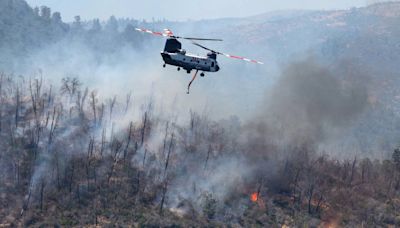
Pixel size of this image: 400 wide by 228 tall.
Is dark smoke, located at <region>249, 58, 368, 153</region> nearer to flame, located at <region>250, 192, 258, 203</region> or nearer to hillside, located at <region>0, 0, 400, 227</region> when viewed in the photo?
hillside, located at <region>0, 0, 400, 227</region>

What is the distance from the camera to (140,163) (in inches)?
5231

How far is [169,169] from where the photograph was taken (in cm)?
13300

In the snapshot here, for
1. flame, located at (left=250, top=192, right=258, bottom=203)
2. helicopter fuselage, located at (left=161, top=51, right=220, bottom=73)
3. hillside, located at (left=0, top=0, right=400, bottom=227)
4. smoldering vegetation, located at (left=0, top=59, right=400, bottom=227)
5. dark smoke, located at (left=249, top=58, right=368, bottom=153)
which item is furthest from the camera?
dark smoke, located at (left=249, top=58, right=368, bottom=153)

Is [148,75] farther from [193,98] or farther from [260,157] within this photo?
[260,157]

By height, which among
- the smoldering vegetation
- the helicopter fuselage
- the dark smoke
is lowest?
the smoldering vegetation

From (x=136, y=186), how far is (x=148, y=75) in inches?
3134

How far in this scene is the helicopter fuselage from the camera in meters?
66.0

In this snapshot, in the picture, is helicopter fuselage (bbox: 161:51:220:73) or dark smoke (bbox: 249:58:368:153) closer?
helicopter fuselage (bbox: 161:51:220:73)

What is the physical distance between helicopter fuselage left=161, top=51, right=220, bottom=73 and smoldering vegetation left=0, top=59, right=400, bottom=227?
5261 centimetres

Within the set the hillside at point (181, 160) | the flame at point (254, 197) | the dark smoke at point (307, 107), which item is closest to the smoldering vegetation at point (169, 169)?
the hillside at point (181, 160)

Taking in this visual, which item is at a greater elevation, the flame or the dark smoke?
the dark smoke

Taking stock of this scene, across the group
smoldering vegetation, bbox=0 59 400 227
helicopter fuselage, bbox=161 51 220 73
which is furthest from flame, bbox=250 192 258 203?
helicopter fuselage, bbox=161 51 220 73

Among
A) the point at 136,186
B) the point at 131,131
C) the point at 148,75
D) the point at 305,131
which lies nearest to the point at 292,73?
the point at 305,131

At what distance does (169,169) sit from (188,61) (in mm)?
69366
